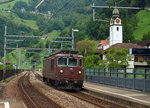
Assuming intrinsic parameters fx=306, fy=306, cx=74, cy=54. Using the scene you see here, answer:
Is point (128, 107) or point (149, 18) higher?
point (149, 18)

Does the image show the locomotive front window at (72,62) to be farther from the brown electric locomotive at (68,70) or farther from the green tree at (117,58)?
the green tree at (117,58)

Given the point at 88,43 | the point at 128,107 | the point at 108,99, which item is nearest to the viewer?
the point at 128,107

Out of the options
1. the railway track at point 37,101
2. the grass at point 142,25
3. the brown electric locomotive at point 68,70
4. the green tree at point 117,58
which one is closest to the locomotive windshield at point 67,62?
the brown electric locomotive at point 68,70

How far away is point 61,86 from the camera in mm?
25469

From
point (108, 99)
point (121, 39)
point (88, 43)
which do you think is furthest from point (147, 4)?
point (108, 99)

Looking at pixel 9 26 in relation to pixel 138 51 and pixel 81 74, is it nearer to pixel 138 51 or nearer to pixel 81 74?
pixel 138 51

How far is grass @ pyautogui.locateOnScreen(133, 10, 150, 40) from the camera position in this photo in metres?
134

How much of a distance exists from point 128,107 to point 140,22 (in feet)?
445

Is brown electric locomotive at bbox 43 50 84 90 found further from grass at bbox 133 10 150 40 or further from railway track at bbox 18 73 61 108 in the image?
grass at bbox 133 10 150 40

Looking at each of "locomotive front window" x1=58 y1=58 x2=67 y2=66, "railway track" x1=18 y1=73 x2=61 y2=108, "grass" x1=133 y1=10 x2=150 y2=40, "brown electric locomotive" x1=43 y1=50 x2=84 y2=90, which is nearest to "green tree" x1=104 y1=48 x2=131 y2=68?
"brown electric locomotive" x1=43 y1=50 x2=84 y2=90

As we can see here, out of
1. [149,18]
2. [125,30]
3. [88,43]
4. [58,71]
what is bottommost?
[58,71]

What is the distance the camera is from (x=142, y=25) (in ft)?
468

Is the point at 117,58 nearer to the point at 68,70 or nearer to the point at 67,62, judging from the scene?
the point at 67,62

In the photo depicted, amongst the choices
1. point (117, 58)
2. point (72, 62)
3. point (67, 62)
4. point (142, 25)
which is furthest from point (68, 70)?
point (142, 25)
